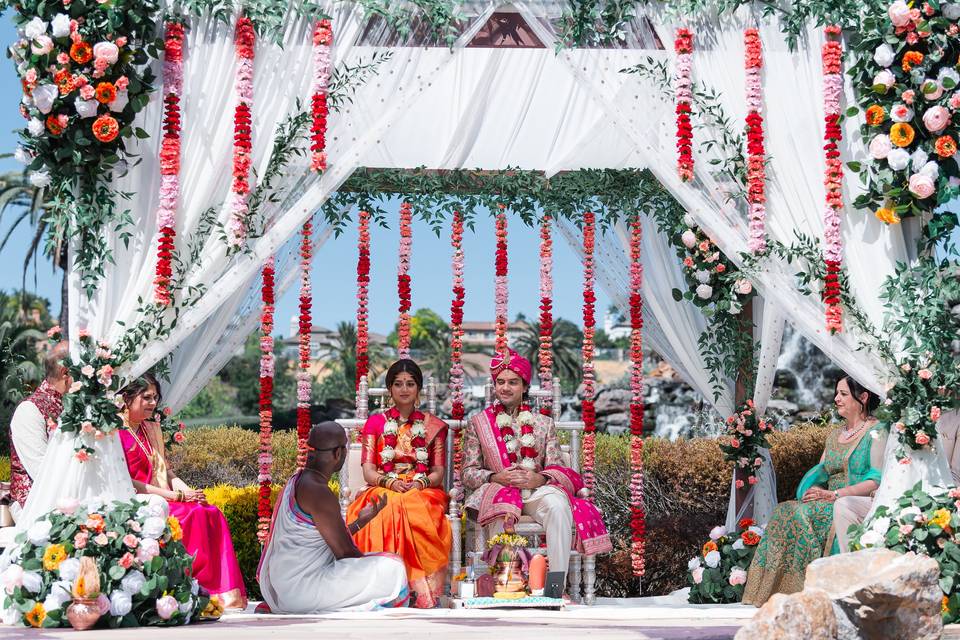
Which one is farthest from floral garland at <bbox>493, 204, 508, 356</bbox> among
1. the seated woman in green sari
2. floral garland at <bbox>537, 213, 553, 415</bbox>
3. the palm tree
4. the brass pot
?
the palm tree

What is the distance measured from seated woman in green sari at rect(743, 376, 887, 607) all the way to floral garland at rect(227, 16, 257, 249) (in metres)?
3.19

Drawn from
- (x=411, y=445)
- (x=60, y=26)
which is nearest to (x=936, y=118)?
(x=411, y=445)

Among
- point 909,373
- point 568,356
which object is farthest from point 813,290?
point 568,356

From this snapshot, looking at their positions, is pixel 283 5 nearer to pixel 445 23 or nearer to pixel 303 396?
pixel 445 23

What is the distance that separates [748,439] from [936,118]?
2.34 m

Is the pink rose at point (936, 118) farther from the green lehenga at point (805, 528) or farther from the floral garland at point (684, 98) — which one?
the green lehenga at point (805, 528)

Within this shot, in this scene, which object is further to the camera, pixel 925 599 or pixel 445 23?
pixel 445 23

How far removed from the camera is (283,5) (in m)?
5.37

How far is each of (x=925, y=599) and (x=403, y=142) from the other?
13.1ft

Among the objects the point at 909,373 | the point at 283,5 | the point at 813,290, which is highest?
the point at 283,5

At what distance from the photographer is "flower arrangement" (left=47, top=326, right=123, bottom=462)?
5.11m

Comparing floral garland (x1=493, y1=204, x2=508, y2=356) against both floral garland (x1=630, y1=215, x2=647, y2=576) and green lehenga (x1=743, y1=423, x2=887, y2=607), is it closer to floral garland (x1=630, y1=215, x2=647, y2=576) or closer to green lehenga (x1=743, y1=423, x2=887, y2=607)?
floral garland (x1=630, y1=215, x2=647, y2=576)

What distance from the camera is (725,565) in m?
6.67

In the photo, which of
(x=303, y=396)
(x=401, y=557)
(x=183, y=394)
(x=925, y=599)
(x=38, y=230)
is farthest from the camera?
(x=38, y=230)
